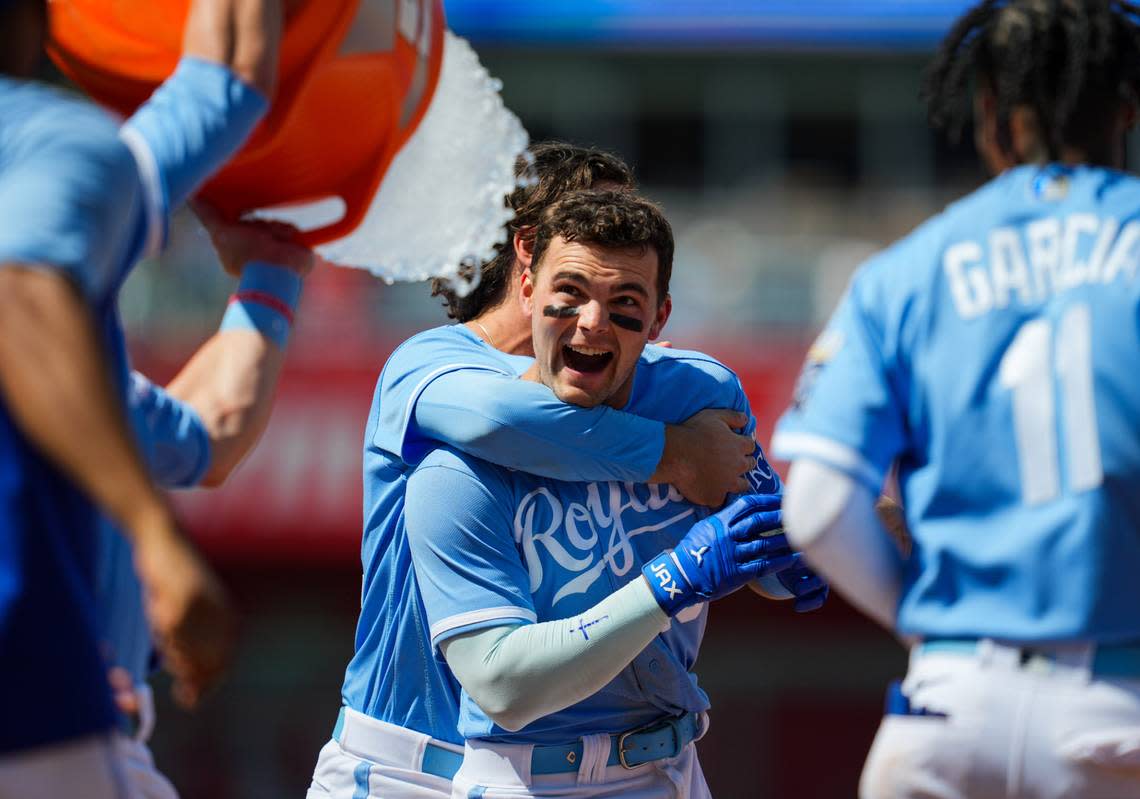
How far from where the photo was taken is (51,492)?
1.94 meters

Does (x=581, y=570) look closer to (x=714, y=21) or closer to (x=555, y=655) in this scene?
(x=555, y=655)

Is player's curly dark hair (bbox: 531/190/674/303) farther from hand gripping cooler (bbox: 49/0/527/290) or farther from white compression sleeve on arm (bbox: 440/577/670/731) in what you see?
white compression sleeve on arm (bbox: 440/577/670/731)

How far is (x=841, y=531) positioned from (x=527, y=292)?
113cm

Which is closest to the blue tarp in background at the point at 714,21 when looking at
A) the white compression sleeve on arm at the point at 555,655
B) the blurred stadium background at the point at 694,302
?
the blurred stadium background at the point at 694,302

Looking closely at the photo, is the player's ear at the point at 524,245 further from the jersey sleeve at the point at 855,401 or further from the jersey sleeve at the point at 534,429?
the jersey sleeve at the point at 855,401

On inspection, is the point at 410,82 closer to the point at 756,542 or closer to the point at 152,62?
the point at 152,62

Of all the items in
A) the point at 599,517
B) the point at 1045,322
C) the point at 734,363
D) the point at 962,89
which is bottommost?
the point at 734,363

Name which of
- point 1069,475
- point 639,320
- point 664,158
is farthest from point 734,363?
point 1069,475

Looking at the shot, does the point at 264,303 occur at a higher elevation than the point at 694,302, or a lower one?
higher

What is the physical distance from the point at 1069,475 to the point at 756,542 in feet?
2.29

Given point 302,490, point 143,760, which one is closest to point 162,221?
point 143,760

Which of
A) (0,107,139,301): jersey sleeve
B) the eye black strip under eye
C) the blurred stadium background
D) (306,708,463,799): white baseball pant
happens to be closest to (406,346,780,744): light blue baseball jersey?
(306,708,463,799): white baseball pant

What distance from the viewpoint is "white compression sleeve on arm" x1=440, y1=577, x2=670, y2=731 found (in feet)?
9.45

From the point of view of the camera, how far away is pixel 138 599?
90.5 inches
